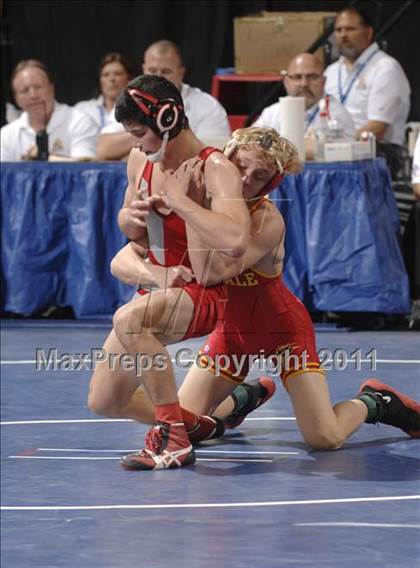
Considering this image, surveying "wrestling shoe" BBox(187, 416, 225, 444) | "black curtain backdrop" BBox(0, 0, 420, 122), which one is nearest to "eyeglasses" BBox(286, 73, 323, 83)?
"black curtain backdrop" BBox(0, 0, 420, 122)

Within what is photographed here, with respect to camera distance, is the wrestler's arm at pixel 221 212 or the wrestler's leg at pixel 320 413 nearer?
the wrestler's arm at pixel 221 212

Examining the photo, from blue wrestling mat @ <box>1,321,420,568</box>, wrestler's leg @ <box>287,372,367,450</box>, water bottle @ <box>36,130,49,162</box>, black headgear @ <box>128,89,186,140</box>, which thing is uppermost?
black headgear @ <box>128,89,186,140</box>

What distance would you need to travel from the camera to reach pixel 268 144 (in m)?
2.86

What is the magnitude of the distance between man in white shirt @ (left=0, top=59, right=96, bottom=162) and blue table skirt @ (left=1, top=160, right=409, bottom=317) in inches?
20.1

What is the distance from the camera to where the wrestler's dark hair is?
280cm

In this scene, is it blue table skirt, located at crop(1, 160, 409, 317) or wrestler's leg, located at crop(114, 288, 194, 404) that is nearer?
wrestler's leg, located at crop(114, 288, 194, 404)

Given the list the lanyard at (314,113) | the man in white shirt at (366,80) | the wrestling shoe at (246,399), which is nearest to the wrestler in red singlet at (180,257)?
the wrestling shoe at (246,399)

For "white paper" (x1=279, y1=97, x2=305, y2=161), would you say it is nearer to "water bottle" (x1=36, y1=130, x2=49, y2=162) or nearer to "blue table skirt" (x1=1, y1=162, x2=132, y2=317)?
"blue table skirt" (x1=1, y1=162, x2=132, y2=317)

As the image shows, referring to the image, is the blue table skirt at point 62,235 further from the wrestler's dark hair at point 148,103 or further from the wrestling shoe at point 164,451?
the wrestler's dark hair at point 148,103

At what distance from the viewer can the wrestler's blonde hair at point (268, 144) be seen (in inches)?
112

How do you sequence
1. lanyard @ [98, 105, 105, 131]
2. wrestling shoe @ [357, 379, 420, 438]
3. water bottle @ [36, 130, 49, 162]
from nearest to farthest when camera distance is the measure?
wrestling shoe @ [357, 379, 420, 438]
water bottle @ [36, 130, 49, 162]
lanyard @ [98, 105, 105, 131]

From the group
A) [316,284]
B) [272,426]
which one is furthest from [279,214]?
[316,284]

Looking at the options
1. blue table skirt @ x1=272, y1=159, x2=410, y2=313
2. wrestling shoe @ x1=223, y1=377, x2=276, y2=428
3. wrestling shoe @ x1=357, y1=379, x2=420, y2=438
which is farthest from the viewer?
blue table skirt @ x1=272, y1=159, x2=410, y2=313

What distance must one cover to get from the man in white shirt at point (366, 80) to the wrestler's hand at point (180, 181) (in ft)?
19.9
